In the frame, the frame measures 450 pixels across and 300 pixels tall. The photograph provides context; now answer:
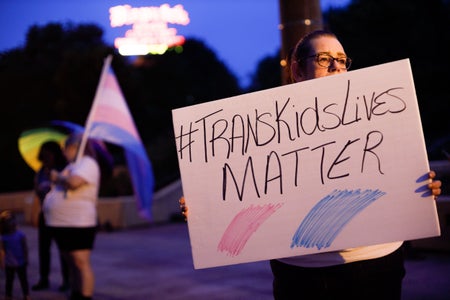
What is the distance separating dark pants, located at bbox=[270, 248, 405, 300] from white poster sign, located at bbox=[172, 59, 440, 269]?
9 centimetres

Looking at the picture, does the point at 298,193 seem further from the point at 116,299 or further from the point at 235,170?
the point at 116,299

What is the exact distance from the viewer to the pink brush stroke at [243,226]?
7.64ft

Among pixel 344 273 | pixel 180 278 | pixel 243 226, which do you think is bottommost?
pixel 180 278

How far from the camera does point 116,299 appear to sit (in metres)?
6.45

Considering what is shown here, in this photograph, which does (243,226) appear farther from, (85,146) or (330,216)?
(85,146)

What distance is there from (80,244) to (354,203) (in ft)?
11.8

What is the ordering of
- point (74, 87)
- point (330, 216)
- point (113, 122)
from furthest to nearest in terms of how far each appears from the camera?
point (74, 87)
point (113, 122)
point (330, 216)

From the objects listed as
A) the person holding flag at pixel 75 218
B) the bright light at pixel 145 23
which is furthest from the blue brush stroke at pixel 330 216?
the bright light at pixel 145 23

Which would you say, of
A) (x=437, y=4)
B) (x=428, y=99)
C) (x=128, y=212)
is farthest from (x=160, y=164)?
(x=437, y=4)

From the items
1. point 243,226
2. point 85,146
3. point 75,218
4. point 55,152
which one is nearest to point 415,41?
point 55,152

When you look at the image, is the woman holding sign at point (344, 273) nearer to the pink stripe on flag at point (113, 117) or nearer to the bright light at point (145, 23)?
the pink stripe on flag at point (113, 117)

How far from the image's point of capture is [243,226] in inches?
92.2

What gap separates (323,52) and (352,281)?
3.10 feet

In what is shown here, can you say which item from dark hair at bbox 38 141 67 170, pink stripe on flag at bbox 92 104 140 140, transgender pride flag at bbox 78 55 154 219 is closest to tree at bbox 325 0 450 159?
transgender pride flag at bbox 78 55 154 219
